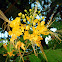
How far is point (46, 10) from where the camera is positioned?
92.4 inches

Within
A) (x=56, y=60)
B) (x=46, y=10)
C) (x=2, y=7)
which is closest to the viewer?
(x=56, y=60)

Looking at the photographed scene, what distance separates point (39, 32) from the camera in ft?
3.98

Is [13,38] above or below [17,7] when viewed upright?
below

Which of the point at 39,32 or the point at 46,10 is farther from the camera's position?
A: the point at 46,10

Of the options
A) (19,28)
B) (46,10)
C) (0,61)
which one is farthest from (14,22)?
(46,10)

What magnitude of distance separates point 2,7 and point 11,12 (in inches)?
7.1

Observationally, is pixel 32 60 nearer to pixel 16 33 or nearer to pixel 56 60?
pixel 56 60

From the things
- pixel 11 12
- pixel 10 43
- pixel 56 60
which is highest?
pixel 11 12

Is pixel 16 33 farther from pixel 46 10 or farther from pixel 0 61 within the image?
pixel 46 10

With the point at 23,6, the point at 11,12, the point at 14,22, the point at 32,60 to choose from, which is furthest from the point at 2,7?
the point at 32,60

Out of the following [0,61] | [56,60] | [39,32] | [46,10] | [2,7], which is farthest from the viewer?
[46,10]

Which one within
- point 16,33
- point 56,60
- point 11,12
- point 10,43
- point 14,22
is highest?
point 11,12

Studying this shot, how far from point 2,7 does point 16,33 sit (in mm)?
897

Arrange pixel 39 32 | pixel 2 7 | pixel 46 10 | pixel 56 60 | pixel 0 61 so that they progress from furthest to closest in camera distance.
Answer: pixel 46 10 → pixel 2 7 → pixel 39 32 → pixel 0 61 → pixel 56 60
